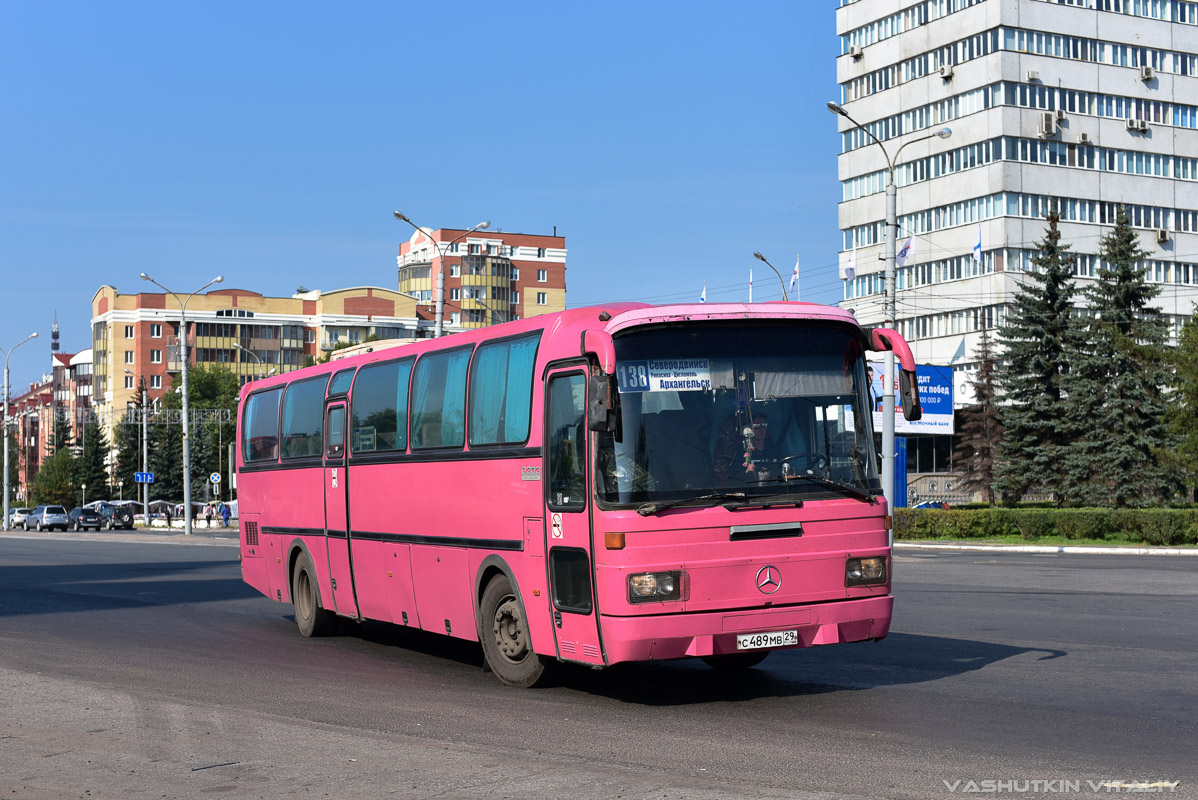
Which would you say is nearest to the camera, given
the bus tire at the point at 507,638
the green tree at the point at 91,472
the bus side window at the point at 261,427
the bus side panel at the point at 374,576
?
the bus tire at the point at 507,638

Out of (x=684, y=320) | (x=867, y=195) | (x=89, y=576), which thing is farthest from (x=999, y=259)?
(x=684, y=320)

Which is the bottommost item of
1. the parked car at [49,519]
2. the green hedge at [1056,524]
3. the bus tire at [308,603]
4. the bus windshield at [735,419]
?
the parked car at [49,519]

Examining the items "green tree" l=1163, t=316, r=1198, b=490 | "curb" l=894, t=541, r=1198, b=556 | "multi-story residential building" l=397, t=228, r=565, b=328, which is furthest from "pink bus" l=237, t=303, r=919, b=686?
"multi-story residential building" l=397, t=228, r=565, b=328

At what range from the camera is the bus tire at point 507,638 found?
11594mm

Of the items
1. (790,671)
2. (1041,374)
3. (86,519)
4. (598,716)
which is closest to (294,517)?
(790,671)

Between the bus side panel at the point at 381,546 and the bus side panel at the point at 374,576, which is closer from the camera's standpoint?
the bus side panel at the point at 381,546

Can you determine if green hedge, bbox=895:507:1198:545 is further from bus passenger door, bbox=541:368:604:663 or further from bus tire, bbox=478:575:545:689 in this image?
bus passenger door, bbox=541:368:604:663

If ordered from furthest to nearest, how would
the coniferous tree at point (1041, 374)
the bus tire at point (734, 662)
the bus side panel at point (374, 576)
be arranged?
the coniferous tree at point (1041, 374) < the bus side panel at point (374, 576) < the bus tire at point (734, 662)

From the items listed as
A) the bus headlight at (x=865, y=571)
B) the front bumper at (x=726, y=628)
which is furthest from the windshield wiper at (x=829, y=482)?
the front bumper at (x=726, y=628)

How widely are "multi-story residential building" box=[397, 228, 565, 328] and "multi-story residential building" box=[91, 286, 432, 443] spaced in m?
7.45

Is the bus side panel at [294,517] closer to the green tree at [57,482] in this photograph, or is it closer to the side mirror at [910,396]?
the side mirror at [910,396]

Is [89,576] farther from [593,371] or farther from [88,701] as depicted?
[593,371]

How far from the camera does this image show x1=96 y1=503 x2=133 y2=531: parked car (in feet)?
268

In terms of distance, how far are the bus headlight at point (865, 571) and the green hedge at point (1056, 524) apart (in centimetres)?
3070
